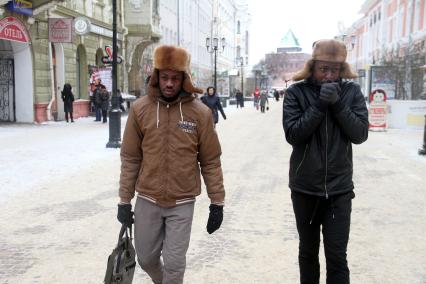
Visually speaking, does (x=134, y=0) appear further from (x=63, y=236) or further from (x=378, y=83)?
(x=63, y=236)

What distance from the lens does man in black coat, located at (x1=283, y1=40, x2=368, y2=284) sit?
314 cm

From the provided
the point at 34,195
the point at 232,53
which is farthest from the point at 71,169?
the point at 232,53

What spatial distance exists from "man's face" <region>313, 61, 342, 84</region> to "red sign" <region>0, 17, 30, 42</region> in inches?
638

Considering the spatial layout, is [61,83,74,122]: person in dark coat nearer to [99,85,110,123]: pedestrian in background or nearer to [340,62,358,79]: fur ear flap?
[99,85,110,123]: pedestrian in background

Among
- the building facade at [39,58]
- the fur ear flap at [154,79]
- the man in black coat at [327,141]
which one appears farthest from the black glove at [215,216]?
the building facade at [39,58]

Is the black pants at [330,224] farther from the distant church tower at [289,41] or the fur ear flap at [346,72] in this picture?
the distant church tower at [289,41]

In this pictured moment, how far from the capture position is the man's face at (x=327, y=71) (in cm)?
317

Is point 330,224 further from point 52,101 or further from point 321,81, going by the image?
point 52,101

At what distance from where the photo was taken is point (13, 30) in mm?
17812

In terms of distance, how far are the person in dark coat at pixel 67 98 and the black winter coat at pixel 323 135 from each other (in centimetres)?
1861

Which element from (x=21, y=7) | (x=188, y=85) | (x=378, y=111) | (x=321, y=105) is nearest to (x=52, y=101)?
(x=21, y=7)

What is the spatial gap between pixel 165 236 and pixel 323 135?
3.89 feet

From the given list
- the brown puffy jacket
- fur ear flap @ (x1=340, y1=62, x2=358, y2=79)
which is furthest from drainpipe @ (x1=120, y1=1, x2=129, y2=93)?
fur ear flap @ (x1=340, y1=62, x2=358, y2=79)

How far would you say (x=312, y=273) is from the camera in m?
3.54
